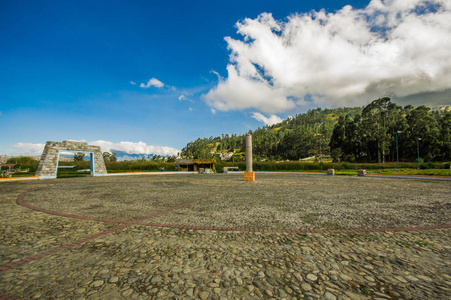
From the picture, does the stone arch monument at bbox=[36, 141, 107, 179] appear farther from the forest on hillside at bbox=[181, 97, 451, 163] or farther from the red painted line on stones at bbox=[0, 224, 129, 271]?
the forest on hillside at bbox=[181, 97, 451, 163]

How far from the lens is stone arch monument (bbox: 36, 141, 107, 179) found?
1129 inches

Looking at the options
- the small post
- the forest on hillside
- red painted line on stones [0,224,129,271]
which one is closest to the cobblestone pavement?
red painted line on stones [0,224,129,271]

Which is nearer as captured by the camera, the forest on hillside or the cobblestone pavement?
the cobblestone pavement

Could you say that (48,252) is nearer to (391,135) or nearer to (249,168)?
(249,168)

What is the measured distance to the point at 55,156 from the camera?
3005cm

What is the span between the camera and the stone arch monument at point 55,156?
2869 centimetres

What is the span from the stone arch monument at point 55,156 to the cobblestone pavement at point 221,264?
29914 millimetres

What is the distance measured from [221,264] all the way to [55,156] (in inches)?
1427

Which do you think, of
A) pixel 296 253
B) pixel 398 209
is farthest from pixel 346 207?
pixel 296 253

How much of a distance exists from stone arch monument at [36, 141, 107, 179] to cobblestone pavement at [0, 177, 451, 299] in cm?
2991

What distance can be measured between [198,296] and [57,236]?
16.3 ft

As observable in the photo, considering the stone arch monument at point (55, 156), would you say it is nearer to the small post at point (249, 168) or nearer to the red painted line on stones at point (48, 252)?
the small post at point (249, 168)

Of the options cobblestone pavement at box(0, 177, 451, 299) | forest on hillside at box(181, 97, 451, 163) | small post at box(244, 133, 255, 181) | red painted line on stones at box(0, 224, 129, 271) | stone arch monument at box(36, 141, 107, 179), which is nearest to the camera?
cobblestone pavement at box(0, 177, 451, 299)

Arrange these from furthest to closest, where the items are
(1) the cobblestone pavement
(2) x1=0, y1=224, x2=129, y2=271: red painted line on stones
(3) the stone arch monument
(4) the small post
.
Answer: (3) the stone arch monument
(4) the small post
(2) x1=0, y1=224, x2=129, y2=271: red painted line on stones
(1) the cobblestone pavement
